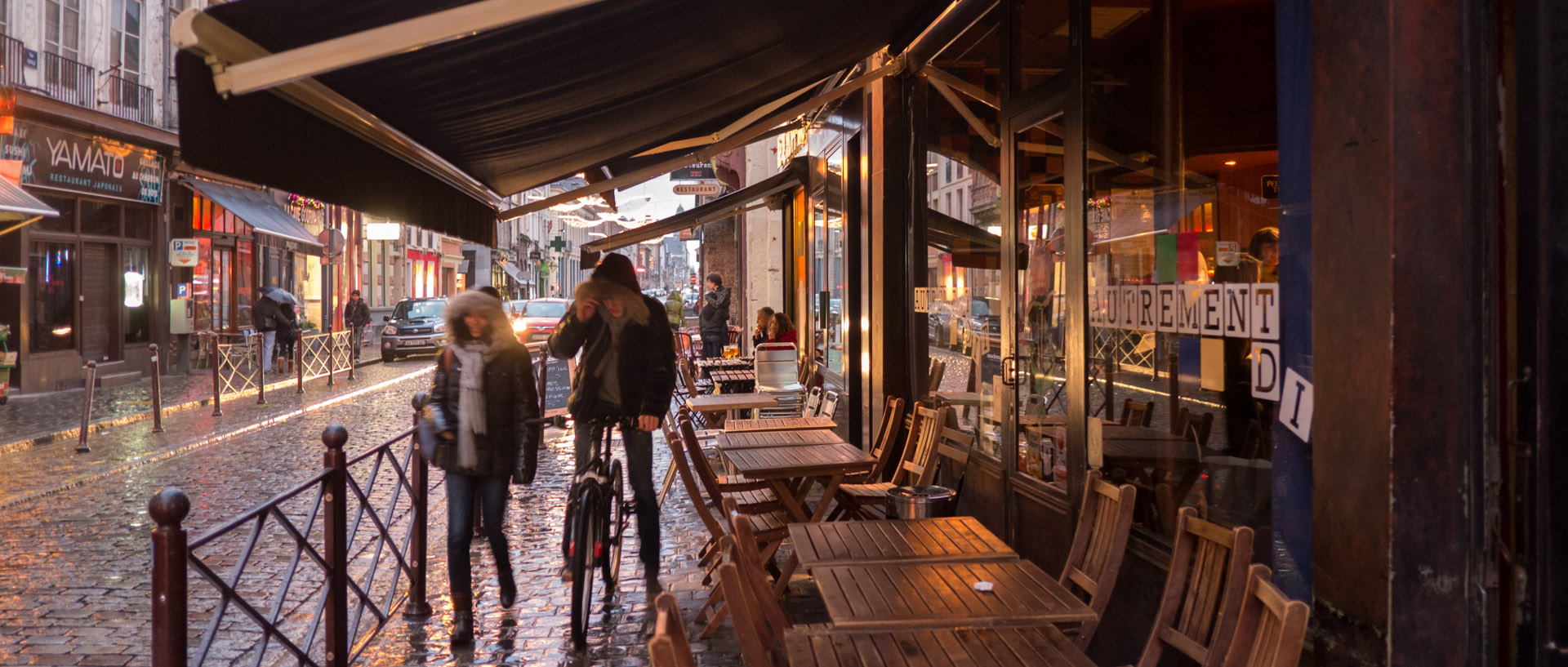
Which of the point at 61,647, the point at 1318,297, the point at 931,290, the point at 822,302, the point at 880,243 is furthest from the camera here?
the point at 822,302

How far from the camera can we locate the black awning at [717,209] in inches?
501

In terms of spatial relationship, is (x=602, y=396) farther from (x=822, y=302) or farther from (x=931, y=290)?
(x=822, y=302)

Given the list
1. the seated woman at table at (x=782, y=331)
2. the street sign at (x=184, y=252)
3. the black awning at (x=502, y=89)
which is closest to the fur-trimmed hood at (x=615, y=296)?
the black awning at (x=502, y=89)

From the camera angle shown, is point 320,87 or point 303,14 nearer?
point 303,14

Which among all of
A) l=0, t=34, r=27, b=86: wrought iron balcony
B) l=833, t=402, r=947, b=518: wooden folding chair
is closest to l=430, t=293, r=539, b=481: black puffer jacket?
l=833, t=402, r=947, b=518: wooden folding chair

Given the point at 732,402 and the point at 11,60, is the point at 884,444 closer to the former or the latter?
the point at 732,402

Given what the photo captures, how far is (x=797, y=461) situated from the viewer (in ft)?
19.2

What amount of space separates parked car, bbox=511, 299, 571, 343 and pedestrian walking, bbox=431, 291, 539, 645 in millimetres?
20438

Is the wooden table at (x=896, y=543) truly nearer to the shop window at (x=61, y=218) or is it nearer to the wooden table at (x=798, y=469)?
the wooden table at (x=798, y=469)

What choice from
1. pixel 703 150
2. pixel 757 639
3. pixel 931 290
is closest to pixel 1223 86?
pixel 757 639

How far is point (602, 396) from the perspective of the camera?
5.49 metres

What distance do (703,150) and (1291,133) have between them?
5.19 metres

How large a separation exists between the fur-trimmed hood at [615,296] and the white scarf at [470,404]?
24.5 inches

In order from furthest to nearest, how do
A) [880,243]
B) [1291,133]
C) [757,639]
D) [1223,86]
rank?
1. [880,243]
2. [1223,86]
3. [1291,133]
4. [757,639]
